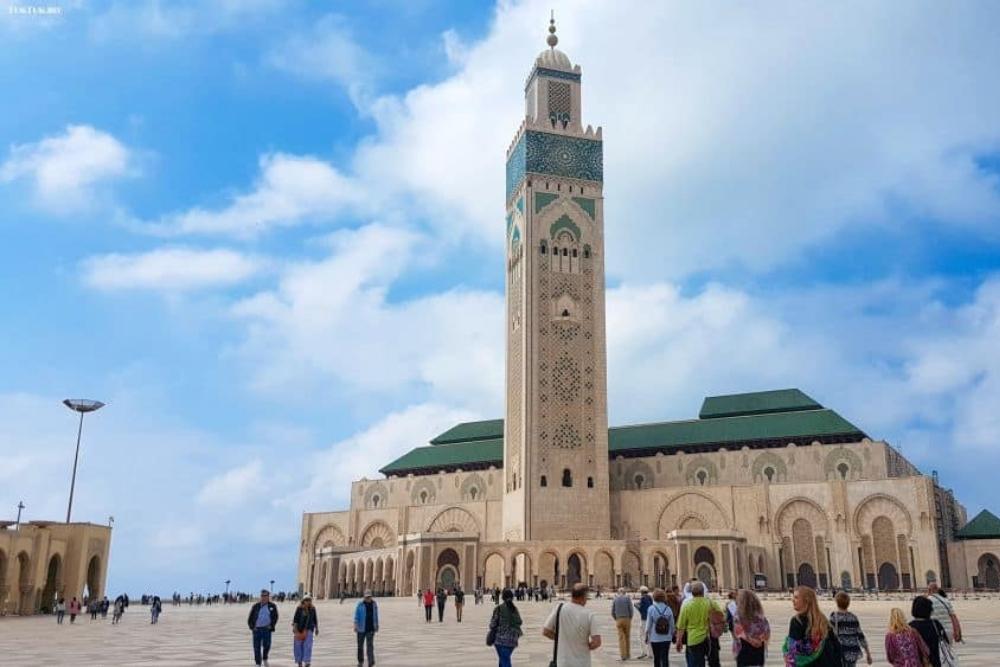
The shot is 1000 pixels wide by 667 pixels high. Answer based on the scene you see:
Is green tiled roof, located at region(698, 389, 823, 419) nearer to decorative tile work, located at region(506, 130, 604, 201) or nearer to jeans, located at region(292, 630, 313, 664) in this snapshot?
decorative tile work, located at region(506, 130, 604, 201)

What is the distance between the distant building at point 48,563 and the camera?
3081 cm

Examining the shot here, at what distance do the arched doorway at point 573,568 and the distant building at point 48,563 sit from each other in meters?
23.3

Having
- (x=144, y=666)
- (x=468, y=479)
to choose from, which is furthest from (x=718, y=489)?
(x=144, y=666)

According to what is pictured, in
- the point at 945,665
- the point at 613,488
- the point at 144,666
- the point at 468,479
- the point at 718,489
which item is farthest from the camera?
the point at 468,479

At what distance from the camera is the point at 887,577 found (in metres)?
47.7

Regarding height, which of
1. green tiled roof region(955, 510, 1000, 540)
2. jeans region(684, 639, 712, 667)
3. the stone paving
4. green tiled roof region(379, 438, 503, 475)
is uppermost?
green tiled roof region(379, 438, 503, 475)

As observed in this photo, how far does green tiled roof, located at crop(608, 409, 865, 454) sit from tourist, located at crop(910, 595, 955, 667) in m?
48.3

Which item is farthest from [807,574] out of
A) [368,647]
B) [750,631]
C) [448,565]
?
[750,631]

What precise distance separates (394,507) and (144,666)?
2098 inches

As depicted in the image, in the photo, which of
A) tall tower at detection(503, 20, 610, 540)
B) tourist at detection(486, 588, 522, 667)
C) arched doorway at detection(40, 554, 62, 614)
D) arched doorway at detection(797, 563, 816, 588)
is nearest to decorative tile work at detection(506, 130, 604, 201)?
tall tower at detection(503, 20, 610, 540)

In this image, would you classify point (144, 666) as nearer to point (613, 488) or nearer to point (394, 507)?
point (613, 488)

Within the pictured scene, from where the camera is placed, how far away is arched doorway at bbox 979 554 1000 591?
47.5 meters

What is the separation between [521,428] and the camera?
177ft

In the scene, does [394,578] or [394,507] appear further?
[394,507]
